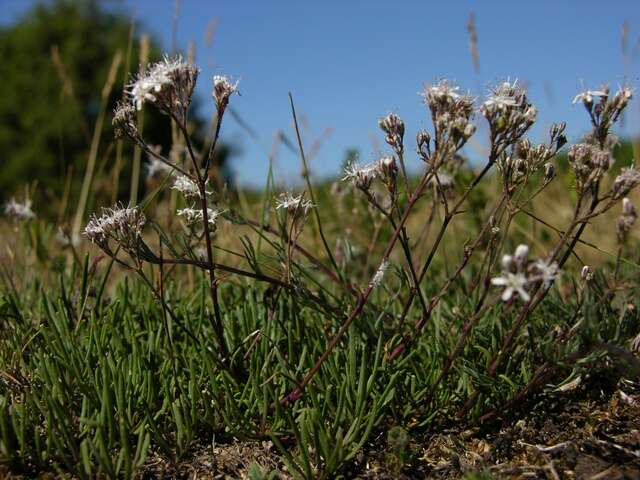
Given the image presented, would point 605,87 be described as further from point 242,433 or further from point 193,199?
point 242,433

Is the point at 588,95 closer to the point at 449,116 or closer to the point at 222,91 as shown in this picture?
the point at 449,116

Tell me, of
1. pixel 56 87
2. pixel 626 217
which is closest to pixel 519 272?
pixel 626 217

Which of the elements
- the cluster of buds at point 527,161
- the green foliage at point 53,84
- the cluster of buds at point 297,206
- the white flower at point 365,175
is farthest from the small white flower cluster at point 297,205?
the green foliage at point 53,84

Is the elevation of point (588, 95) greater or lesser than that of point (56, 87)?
lesser

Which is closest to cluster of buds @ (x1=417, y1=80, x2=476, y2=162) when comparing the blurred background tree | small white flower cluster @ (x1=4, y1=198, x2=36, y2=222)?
small white flower cluster @ (x1=4, y1=198, x2=36, y2=222)

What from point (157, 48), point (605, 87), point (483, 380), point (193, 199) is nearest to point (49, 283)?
point (193, 199)

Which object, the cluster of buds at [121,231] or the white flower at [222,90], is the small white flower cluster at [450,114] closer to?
the white flower at [222,90]
